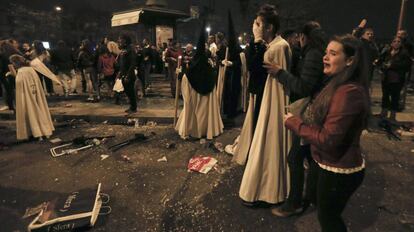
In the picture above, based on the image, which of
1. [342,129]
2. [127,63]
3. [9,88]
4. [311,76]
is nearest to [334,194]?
[342,129]

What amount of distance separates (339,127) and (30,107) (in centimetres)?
655

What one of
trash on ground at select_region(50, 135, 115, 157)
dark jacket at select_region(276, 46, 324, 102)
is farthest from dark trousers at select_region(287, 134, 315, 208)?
trash on ground at select_region(50, 135, 115, 157)

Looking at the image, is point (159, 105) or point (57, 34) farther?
point (57, 34)

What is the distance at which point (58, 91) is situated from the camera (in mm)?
13266

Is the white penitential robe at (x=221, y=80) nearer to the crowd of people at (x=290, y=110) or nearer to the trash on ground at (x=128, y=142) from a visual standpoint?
the crowd of people at (x=290, y=110)

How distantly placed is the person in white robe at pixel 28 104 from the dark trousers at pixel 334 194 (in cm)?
640

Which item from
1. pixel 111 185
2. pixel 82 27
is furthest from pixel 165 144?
pixel 82 27

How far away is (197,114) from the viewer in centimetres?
653

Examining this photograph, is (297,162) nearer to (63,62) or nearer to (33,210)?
(33,210)

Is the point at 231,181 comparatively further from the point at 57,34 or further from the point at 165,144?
the point at 57,34

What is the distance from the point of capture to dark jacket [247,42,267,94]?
11.2 ft

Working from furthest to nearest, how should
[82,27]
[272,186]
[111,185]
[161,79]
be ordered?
[82,27], [161,79], [111,185], [272,186]

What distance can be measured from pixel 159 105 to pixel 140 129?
253 cm

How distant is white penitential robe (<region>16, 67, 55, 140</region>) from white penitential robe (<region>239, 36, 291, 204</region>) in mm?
5295
